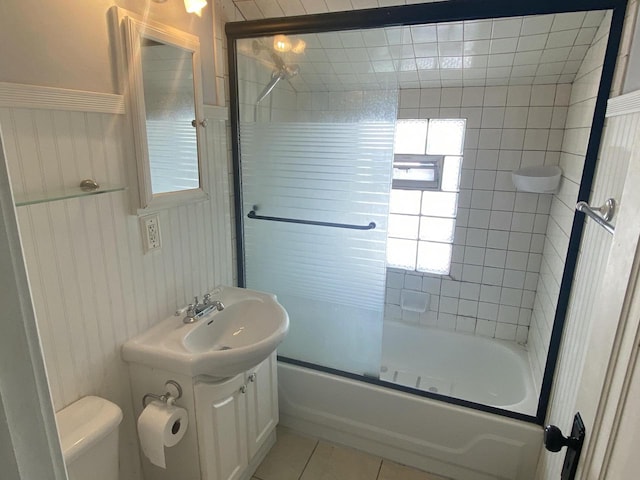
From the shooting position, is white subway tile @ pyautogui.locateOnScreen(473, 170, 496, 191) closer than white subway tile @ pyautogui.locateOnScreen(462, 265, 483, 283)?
Yes

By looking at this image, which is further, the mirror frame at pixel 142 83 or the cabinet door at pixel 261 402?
the cabinet door at pixel 261 402

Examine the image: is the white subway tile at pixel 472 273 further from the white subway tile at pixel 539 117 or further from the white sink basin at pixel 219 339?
the white sink basin at pixel 219 339

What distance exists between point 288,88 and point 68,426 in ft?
5.50

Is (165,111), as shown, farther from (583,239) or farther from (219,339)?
(583,239)

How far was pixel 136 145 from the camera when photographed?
4.32ft

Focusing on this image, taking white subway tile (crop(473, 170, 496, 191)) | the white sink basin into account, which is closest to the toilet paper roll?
the white sink basin

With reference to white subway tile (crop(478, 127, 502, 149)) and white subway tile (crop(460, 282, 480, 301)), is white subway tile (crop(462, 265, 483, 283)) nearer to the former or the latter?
white subway tile (crop(460, 282, 480, 301))

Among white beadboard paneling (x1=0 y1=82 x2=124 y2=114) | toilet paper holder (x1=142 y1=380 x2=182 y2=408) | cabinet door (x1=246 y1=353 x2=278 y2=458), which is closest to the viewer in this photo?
white beadboard paneling (x1=0 y1=82 x2=124 y2=114)

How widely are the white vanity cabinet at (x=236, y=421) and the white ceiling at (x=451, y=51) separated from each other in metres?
1.42

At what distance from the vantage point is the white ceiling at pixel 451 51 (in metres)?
1.72

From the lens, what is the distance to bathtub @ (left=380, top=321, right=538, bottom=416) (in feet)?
7.73

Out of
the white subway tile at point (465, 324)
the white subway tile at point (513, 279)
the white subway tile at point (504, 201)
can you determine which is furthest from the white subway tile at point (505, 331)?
the white subway tile at point (504, 201)

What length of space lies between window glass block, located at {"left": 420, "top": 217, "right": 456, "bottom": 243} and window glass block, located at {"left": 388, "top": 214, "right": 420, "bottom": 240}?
0.04 metres

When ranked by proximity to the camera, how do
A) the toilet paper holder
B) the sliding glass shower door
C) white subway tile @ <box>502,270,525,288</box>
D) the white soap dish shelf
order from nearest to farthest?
the toilet paper holder, the sliding glass shower door, the white soap dish shelf, white subway tile @ <box>502,270,525,288</box>
